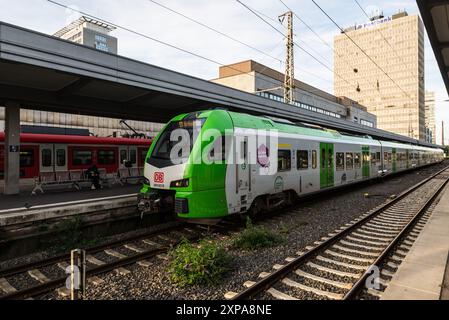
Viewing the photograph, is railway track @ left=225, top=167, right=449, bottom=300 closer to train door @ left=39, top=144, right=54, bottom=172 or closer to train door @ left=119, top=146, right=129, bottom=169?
train door @ left=39, top=144, right=54, bottom=172

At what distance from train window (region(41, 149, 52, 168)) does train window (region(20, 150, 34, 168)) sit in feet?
1.69

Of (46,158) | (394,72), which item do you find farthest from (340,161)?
(394,72)

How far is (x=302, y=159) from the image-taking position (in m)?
10.7

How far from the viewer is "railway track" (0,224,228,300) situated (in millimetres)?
4777

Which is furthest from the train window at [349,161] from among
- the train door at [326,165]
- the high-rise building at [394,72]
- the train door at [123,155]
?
the high-rise building at [394,72]

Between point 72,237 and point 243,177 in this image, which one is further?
point 243,177

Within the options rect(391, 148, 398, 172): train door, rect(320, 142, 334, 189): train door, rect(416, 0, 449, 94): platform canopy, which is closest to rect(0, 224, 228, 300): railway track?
rect(320, 142, 334, 189): train door

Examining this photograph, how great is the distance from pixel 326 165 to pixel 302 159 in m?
2.34

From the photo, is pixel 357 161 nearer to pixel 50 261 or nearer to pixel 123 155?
pixel 123 155

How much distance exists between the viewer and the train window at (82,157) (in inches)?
667

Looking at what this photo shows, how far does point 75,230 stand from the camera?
759 centimetres

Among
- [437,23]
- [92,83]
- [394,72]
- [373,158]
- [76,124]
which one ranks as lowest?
[373,158]

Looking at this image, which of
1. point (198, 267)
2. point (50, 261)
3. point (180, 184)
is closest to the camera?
point (198, 267)
